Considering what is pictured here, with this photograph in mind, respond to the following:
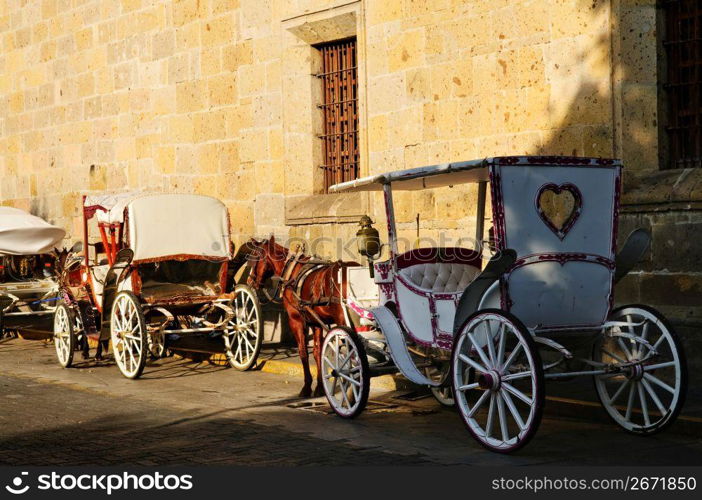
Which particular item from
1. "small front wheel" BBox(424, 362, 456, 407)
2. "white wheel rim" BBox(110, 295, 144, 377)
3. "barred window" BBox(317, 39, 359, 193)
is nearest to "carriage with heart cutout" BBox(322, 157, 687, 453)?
"small front wheel" BBox(424, 362, 456, 407)

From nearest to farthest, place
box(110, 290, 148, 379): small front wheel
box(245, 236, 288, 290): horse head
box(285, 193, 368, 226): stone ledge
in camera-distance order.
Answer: box(245, 236, 288, 290): horse head < box(110, 290, 148, 379): small front wheel < box(285, 193, 368, 226): stone ledge

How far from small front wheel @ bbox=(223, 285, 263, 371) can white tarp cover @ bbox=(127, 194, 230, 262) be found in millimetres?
575

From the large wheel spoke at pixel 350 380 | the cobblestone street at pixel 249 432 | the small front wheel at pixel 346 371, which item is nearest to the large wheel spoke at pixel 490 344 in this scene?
the cobblestone street at pixel 249 432

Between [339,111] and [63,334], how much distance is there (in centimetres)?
481

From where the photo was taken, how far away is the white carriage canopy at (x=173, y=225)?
12250 mm

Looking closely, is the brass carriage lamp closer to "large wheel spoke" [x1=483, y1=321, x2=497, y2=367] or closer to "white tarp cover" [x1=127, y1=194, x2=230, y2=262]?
"large wheel spoke" [x1=483, y1=321, x2=497, y2=367]

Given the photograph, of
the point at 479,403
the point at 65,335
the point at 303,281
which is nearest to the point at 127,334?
the point at 65,335

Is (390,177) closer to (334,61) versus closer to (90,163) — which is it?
(334,61)

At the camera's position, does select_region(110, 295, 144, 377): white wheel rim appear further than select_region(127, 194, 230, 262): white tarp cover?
No

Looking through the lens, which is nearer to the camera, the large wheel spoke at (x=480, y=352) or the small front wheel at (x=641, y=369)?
the large wheel spoke at (x=480, y=352)

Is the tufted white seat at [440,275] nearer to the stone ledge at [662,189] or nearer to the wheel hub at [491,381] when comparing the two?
the wheel hub at [491,381]

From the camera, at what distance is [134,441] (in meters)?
8.06

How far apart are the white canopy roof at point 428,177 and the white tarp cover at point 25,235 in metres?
7.30

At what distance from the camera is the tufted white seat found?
8.89 metres
